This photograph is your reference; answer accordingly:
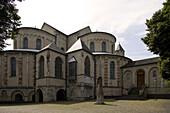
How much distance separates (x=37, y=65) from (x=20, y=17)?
17303 mm

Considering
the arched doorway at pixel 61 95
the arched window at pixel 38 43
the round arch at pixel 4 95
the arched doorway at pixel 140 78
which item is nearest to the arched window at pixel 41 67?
the arched doorway at pixel 61 95

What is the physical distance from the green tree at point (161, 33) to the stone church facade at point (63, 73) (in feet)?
46.5

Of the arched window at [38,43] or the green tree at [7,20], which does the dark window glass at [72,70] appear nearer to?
the arched window at [38,43]

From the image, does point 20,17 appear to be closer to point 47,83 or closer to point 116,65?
point 47,83

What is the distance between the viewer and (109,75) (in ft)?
109

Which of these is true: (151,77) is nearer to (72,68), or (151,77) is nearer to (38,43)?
(72,68)

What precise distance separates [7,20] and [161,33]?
13984mm

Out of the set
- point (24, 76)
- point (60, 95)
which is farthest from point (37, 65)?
point (60, 95)

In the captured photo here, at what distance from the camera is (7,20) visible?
11898mm

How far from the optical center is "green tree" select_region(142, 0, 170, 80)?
14.2 m

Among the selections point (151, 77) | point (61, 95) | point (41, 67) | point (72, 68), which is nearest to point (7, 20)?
point (41, 67)

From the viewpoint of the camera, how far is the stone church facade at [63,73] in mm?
27438

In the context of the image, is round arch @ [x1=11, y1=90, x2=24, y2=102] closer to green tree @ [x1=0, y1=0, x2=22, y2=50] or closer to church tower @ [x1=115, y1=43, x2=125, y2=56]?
green tree @ [x1=0, y1=0, x2=22, y2=50]

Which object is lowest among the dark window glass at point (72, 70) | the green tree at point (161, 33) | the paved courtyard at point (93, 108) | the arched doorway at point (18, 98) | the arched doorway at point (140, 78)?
the arched doorway at point (18, 98)
